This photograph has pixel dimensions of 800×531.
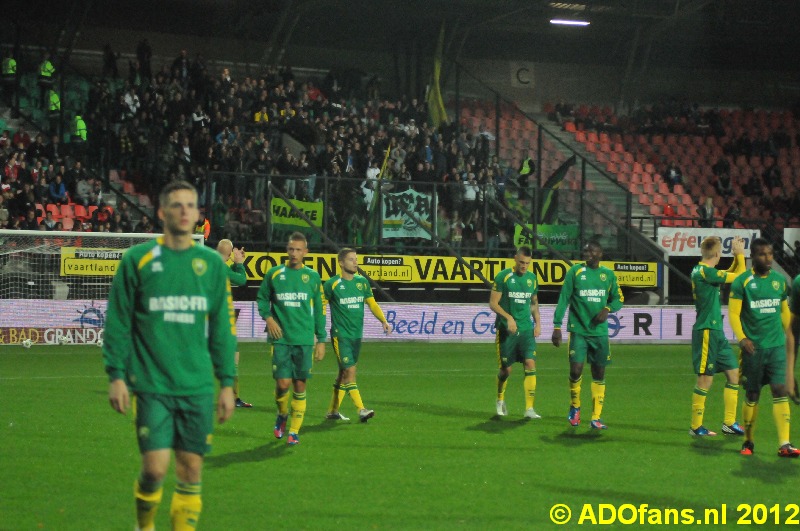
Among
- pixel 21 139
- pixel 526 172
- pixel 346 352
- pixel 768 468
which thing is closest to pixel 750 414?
A: pixel 768 468

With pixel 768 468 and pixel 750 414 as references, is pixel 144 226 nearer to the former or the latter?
pixel 750 414

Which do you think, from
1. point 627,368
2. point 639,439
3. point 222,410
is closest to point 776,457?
point 639,439

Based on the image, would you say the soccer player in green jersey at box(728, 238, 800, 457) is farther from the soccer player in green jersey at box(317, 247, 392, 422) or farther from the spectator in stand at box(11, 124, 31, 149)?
the spectator in stand at box(11, 124, 31, 149)

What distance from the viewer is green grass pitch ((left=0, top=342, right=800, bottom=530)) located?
7.89 meters

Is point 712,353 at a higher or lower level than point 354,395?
higher

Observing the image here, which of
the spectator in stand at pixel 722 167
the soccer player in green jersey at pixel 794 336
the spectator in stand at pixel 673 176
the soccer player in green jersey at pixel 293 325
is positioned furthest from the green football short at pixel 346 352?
the spectator in stand at pixel 722 167

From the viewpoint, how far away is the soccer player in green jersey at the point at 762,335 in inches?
404

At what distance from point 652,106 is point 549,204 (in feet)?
44.1

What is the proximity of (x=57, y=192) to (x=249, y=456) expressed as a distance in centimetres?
1829

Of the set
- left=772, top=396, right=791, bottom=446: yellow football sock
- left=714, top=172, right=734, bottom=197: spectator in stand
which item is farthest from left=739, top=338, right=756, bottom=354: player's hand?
left=714, top=172, right=734, bottom=197: spectator in stand

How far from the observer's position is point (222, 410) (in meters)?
6.00

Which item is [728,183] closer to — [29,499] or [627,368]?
[627,368]

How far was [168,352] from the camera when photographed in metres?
6.04

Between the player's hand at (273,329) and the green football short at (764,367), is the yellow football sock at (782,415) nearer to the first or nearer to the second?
the green football short at (764,367)
